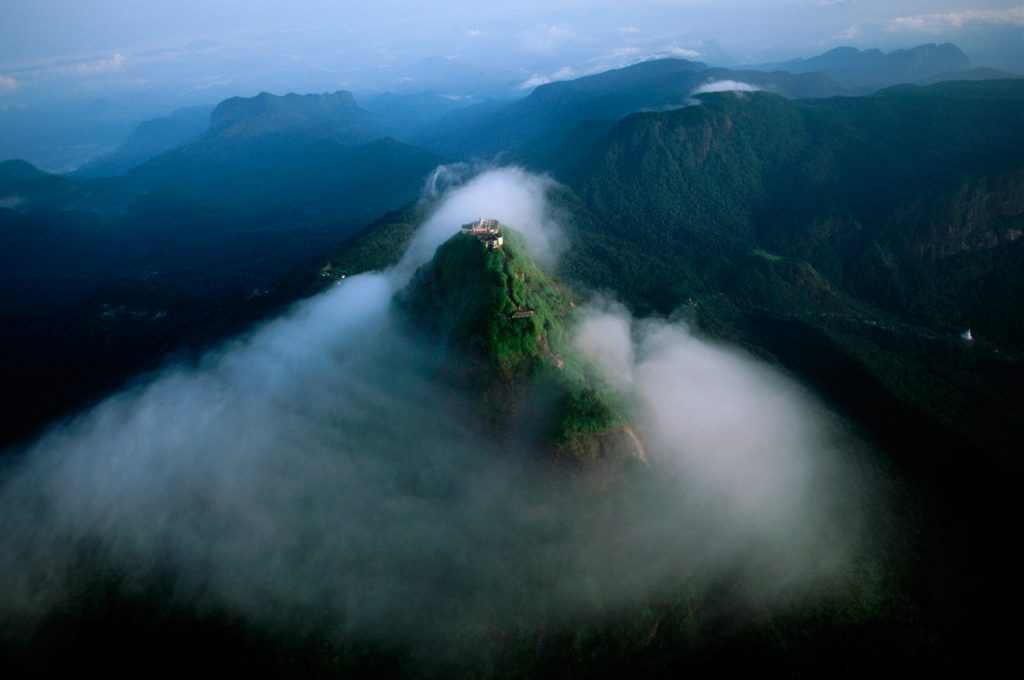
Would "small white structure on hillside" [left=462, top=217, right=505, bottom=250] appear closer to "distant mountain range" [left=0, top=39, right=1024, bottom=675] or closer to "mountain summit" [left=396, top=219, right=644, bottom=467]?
"mountain summit" [left=396, top=219, right=644, bottom=467]

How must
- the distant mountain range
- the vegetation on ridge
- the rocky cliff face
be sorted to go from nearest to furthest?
the distant mountain range → the vegetation on ridge → the rocky cliff face

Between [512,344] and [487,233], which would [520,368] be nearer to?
[512,344]

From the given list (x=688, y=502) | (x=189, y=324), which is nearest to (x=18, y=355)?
(x=189, y=324)

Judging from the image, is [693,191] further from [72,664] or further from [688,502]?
[72,664]

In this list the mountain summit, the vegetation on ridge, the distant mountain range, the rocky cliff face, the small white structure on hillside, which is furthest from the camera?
the rocky cliff face

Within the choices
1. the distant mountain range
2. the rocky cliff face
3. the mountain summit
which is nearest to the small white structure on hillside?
the mountain summit

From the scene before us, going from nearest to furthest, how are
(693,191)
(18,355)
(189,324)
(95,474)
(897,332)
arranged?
(95,474) < (897,332) < (18,355) < (189,324) < (693,191)

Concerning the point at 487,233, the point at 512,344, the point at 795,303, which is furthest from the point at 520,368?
the point at 795,303

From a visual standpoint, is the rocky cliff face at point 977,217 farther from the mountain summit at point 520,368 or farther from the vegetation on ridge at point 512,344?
the vegetation on ridge at point 512,344

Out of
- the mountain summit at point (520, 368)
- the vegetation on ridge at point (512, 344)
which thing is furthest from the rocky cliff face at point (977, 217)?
the vegetation on ridge at point (512, 344)
